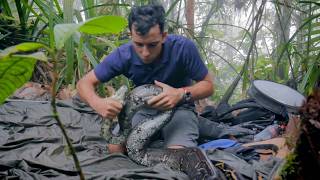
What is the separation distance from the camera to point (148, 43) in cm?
205

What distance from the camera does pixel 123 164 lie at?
1.90 m

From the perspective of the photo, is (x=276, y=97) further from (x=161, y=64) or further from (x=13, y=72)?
(x=13, y=72)

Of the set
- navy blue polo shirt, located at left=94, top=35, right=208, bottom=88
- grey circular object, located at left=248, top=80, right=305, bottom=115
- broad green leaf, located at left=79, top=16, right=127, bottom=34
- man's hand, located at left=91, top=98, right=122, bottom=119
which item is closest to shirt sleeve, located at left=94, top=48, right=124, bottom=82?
navy blue polo shirt, located at left=94, top=35, right=208, bottom=88

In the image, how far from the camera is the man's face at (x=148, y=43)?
2043 mm

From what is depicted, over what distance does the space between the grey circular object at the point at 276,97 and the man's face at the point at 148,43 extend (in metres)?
0.84

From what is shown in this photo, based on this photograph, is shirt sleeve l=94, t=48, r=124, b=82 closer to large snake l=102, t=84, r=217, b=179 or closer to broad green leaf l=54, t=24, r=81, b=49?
large snake l=102, t=84, r=217, b=179

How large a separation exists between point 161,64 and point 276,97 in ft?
2.79

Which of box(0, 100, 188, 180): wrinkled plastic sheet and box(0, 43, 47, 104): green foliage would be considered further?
box(0, 100, 188, 180): wrinkled plastic sheet

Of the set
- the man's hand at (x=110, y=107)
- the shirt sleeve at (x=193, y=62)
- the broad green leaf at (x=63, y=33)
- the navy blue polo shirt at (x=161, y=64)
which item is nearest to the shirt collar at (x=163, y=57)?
the navy blue polo shirt at (x=161, y=64)

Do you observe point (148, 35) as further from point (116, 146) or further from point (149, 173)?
point (149, 173)

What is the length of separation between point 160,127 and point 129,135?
0.17 meters

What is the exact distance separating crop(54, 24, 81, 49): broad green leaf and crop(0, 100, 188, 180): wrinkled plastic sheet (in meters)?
0.64

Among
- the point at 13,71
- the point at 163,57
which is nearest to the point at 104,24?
the point at 13,71

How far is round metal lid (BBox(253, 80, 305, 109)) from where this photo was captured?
2.46 metres
